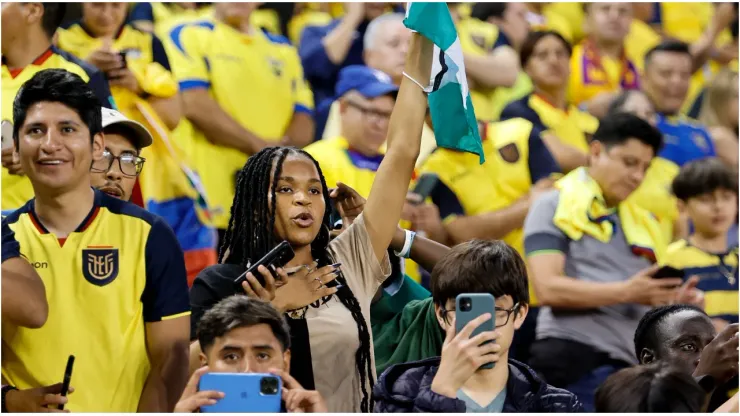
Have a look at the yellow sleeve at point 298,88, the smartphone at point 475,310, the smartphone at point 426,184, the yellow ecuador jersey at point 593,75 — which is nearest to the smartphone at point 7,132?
the smartphone at point 475,310

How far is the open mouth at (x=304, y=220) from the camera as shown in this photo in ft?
12.9

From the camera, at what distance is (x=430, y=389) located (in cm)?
345

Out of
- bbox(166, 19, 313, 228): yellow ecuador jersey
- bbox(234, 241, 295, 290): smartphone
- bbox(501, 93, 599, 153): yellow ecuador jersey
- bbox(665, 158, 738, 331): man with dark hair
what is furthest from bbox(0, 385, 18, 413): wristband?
bbox(501, 93, 599, 153): yellow ecuador jersey

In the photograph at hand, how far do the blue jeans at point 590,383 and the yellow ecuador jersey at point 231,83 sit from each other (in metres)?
1.73

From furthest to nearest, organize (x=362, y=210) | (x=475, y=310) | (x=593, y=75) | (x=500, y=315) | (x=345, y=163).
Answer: (x=593, y=75)
(x=345, y=163)
(x=362, y=210)
(x=500, y=315)
(x=475, y=310)

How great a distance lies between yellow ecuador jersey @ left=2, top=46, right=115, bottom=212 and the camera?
4848 mm

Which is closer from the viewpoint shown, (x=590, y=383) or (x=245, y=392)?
(x=245, y=392)

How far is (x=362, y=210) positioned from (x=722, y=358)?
108 cm

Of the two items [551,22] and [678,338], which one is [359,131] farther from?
[551,22]

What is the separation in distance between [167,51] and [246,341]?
3424 mm

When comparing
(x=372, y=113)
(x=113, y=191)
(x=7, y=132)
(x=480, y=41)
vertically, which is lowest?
(x=113, y=191)

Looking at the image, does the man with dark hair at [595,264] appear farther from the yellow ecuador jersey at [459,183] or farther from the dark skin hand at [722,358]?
the dark skin hand at [722,358]

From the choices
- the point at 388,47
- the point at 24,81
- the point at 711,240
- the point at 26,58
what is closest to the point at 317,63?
the point at 388,47

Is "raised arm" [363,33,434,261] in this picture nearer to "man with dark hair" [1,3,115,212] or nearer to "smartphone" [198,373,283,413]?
"smartphone" [198,373,283,413]
